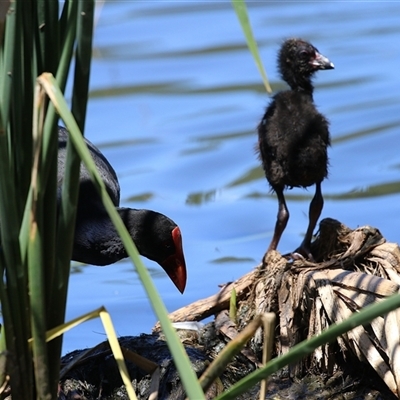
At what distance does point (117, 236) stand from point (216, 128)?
125 inches

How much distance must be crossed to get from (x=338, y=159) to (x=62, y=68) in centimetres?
430

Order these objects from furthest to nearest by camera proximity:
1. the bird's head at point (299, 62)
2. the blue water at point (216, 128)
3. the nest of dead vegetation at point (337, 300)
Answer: the blue water at point (216, 128) → the bird's head at point (299, 62) → the nest of dead vegetation at point (337, 300)

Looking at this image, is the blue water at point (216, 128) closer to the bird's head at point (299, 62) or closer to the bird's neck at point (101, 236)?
the bird's neck at point (101, 236)

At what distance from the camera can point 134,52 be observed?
8789 millimetres

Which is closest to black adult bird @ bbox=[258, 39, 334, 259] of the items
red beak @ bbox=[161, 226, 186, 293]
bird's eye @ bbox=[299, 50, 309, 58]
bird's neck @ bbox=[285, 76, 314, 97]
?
bird's neck @ bbox=[285, 76, 314, 97]

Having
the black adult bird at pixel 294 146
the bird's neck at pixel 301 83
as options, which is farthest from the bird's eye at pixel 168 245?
the bird's neck at pixel 301 83

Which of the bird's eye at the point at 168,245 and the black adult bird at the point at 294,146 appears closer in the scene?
the bird's eye at the point at 168,245

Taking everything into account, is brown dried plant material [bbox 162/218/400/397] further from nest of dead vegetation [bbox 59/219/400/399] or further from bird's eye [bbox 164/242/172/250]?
bird's eye [bbox 164/242/172/250]

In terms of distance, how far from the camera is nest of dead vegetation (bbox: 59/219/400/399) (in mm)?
2773

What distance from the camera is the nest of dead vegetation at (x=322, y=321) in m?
2.77

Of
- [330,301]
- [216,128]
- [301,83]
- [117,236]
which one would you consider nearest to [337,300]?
[330,301]

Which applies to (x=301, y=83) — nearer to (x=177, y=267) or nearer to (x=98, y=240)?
(x=177, y=267)

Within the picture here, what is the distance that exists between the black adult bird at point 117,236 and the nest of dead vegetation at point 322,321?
15.9 inches

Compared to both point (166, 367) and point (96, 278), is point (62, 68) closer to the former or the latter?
point (166, 367)
